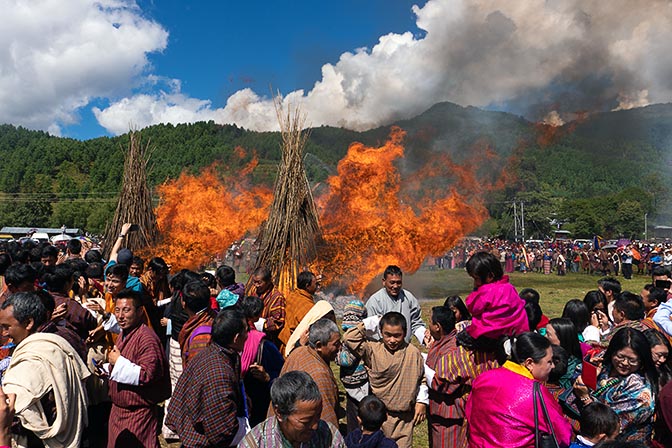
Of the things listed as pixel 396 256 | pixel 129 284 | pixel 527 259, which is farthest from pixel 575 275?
pixel 129 284

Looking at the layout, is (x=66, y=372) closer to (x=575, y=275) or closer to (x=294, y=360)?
(x=294, y=360)

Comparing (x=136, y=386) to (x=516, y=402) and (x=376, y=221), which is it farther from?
(x=376, y=221)

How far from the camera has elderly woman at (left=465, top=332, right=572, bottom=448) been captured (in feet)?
9.02

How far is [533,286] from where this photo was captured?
70.0 ft

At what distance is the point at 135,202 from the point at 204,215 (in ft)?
12.2

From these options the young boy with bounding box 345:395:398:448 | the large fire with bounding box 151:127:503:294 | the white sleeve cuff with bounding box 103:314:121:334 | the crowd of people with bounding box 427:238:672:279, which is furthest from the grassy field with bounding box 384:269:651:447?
the young boy with bounding box 345:395:398:448

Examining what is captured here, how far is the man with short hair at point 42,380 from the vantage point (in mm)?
2818

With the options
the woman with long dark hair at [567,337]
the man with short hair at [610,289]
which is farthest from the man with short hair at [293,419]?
the man with short hair at [610,289]

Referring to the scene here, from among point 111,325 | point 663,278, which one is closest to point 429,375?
point 111,325

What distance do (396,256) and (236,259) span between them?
9.79m

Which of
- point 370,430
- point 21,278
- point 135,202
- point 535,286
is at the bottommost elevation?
point 535,286

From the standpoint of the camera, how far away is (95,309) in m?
5.39

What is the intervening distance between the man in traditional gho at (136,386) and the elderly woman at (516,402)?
7.98 ft

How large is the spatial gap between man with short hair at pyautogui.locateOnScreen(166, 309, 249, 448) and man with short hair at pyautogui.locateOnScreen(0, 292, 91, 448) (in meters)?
0.61
